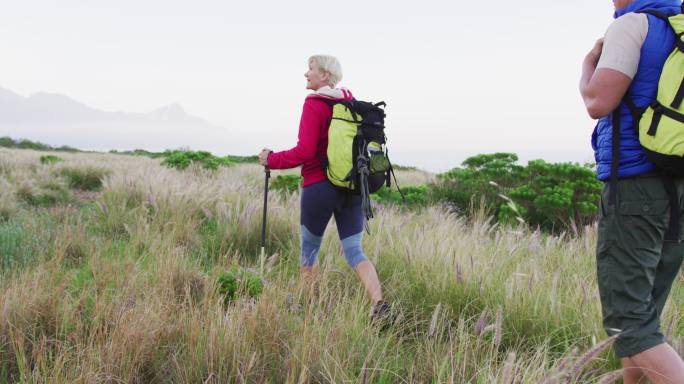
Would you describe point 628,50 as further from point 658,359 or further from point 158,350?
point 158,350

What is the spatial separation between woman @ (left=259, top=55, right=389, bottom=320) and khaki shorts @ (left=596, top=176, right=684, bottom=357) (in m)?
1.56

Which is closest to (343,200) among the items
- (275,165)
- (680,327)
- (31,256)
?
(275,165)

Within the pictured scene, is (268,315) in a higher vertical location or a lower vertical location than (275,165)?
lower

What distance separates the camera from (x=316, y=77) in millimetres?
3492

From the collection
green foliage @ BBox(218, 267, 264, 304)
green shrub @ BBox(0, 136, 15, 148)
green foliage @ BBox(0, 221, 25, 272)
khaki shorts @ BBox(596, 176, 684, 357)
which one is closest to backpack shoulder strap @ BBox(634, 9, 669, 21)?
khaki shorts @ BBox(596, 176, 684, 357)

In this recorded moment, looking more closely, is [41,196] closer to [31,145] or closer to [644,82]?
[644,82]

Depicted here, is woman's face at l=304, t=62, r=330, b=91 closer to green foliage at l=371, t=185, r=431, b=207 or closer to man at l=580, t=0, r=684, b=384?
man at l=580, t=0, r=684, b=384

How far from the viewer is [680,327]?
3.26 meters

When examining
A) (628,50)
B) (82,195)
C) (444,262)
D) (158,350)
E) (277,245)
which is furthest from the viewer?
(82,195)

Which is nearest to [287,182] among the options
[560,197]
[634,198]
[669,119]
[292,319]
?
[560,197]

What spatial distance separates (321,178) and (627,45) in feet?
6.87

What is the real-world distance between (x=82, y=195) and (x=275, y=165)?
874 cm

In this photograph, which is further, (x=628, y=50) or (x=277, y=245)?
(x=277, y=245)

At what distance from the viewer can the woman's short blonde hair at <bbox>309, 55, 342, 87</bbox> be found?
137 inches
